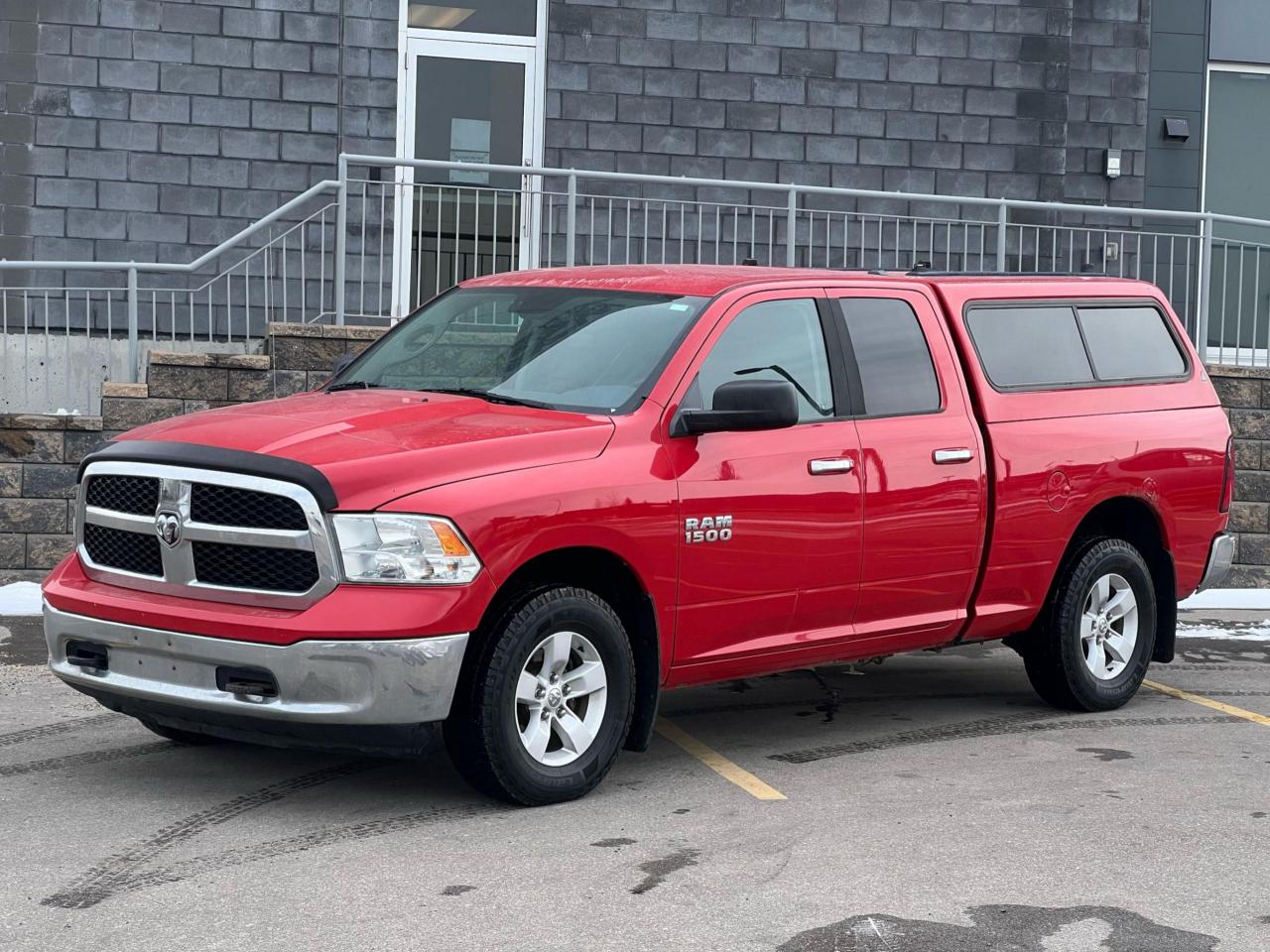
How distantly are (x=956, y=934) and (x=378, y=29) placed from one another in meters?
11.3

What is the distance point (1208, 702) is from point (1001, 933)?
4047mm

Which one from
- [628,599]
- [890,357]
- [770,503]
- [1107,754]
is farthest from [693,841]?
[890,357]

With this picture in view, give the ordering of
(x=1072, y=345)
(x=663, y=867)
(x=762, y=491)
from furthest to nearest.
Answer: (x=1072, y=345), (x=762, y=491), (x=663, y=867)

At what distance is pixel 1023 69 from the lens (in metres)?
15.6

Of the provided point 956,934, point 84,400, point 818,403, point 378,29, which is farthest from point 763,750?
point 378,29

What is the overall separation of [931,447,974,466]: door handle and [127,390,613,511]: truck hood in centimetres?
159

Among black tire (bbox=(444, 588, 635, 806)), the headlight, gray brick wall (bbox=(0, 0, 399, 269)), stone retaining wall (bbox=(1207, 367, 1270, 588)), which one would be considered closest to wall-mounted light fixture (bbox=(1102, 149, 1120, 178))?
stone retaining wall (bbox=(1207, 367, 1270, 588))

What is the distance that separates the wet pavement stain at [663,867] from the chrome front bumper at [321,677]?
840 millimetres

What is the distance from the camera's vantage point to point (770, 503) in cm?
646

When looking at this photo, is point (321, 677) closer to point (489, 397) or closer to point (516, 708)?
point (516, 708)

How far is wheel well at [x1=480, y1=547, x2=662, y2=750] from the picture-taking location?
605 cm

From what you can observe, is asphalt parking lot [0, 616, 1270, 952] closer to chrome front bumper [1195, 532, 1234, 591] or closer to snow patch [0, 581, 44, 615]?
chrome front bumper [1195, 532, 1234, 591]

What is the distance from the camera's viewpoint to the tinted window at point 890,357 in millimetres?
7004

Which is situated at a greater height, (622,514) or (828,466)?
(828,466)
